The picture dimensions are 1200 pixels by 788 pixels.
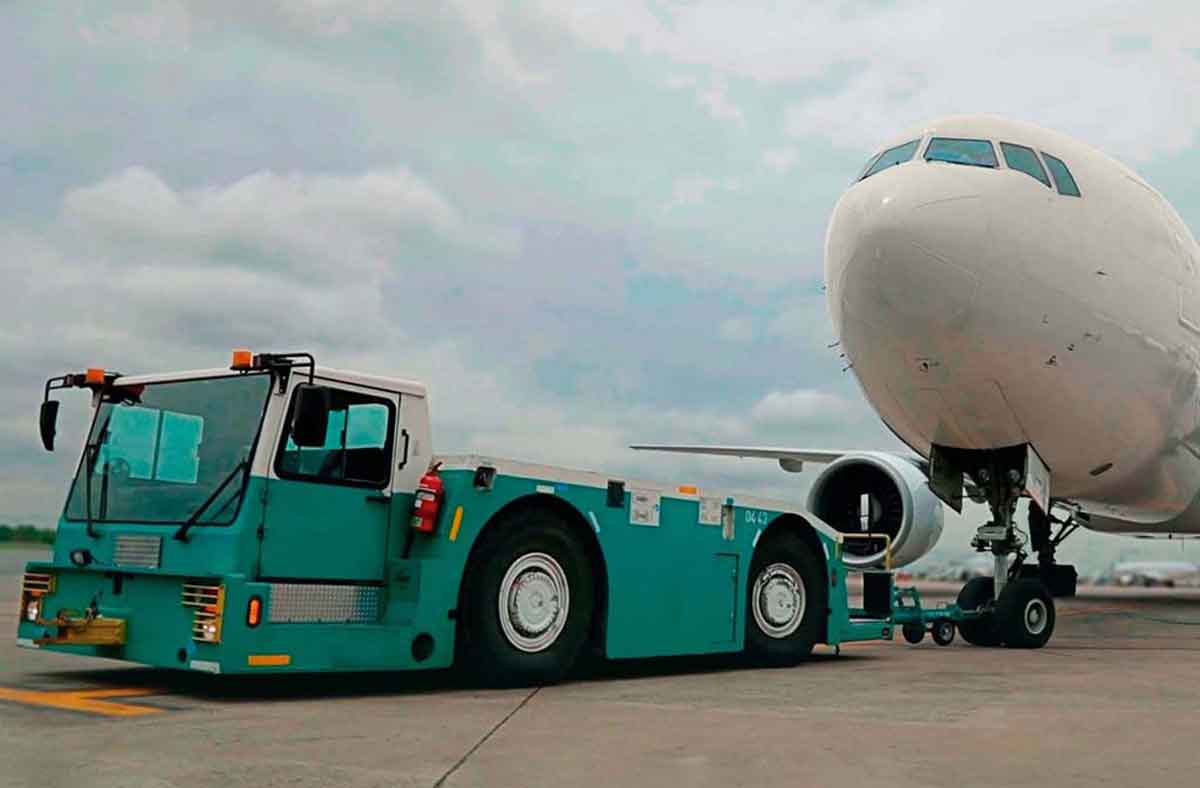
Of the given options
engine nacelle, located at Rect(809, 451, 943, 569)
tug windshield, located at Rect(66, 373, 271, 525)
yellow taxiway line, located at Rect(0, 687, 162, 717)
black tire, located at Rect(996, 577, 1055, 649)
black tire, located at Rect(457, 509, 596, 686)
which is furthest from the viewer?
engine nacelle, located at Rect(809, 451, 943, 569)

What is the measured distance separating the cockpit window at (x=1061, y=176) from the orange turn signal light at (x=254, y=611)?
7250 millimetres

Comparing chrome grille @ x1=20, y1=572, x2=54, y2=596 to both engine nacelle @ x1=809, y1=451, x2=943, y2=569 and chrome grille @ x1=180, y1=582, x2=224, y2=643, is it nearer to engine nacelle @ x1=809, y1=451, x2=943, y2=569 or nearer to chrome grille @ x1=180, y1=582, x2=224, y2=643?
chrome grille @ x1=180, y1=582, x2=224, y2=643

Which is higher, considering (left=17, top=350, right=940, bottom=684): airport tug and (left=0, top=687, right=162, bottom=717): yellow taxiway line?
(left=17, top=350, right=940, bottom=684): airport tug

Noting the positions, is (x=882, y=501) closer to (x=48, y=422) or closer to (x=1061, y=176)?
(x=1061, y=176)

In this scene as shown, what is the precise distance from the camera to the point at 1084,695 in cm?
704

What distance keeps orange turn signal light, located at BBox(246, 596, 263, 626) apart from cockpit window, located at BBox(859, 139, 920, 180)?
6365mm

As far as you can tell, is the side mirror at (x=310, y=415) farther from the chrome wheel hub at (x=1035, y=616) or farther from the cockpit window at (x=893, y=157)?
the chrome wheel hub at (x=1035, y=616)

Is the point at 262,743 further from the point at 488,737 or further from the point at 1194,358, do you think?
the point at 1194,358

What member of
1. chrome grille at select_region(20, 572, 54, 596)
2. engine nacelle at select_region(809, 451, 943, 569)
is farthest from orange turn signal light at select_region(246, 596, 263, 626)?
engine nacelle at select_region(809, 451, 943, 569)

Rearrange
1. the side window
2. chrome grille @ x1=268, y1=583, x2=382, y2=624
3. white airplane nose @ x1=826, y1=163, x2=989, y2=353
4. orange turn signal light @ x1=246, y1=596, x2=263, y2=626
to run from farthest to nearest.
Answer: white airplane nose @ x1=826, y1=163, x2=989, y2=353 → the side window → chrome grille @ x1=268, y1=583, x2=382, y2=624 → orange turn signal light @ x1=246, y1=596, x2=263, y2=626

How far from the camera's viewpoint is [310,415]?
6387mm

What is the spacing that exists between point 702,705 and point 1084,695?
2.43m

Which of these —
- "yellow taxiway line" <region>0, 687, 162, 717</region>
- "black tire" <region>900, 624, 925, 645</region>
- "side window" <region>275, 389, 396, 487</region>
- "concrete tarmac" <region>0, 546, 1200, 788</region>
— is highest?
"side window" <region>275, 389, 396, 487</region>

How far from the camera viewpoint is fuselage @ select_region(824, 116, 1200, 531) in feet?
29.8
